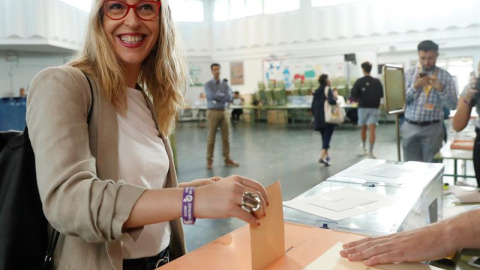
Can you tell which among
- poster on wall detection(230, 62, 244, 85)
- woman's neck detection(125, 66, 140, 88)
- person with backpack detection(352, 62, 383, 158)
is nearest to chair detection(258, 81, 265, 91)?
poster on wall detection(230, 62, 244, 85)

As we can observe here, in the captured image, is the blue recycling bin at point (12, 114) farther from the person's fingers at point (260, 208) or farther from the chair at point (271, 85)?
the chair at point (271, 85)

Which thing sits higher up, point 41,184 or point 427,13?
point 427,13

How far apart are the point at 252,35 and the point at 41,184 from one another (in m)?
16.3

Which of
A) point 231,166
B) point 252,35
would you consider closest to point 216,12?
point 252,35

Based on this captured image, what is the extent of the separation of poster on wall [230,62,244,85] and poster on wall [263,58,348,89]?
119 centimetres

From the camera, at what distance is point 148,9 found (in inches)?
46.3

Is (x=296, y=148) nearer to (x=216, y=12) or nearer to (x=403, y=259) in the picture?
(x=403, y=259)

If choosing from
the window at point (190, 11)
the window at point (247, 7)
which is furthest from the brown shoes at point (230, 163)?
the window at point (190, 11)

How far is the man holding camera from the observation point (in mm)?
3926

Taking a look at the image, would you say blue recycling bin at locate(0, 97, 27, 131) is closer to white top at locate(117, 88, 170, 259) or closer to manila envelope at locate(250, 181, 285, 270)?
white top at locate(117, 88, 170, 259)

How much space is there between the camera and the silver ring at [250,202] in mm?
856

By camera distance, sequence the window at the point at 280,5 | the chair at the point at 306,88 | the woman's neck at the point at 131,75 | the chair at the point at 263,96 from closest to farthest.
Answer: the woman's neck at the point at 131,75 → the chair at the point at 306,88 → the window at the point at 280,5 → the chair at the point at 263,96

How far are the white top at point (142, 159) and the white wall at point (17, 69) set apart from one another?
13594 mm

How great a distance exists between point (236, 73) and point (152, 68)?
1599cm
